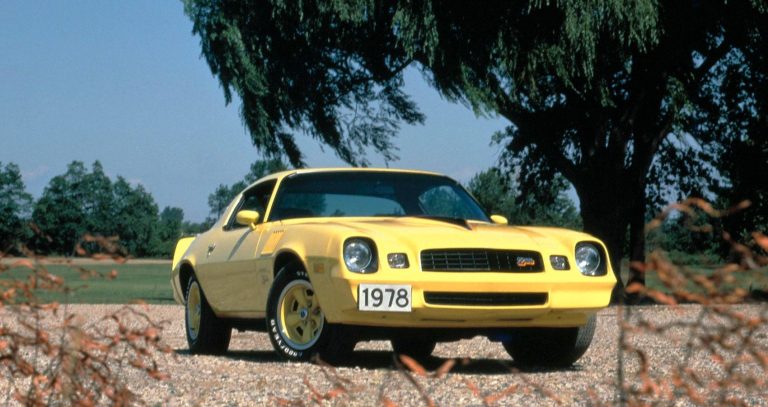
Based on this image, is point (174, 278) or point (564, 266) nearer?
point (564, 266)

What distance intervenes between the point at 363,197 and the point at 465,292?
65.0 inches

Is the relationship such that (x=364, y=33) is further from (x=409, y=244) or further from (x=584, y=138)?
(x=409, y=244)

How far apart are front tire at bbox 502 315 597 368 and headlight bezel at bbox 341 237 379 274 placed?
1.17 meters

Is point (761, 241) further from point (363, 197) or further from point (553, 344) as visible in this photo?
point (363, 197)

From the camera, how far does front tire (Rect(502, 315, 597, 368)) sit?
8414mm

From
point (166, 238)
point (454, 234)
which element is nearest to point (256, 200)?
point (454, 234)

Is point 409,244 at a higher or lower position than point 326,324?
higher

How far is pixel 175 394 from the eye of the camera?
249 inches

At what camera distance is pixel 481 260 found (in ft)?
25.3

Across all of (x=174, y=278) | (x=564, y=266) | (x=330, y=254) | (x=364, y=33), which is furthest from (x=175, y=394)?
(x=364, y=33)

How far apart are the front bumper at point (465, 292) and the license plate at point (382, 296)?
26 millimetres

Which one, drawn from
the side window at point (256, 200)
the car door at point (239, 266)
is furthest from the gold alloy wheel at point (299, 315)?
the side window at point (256, 200)

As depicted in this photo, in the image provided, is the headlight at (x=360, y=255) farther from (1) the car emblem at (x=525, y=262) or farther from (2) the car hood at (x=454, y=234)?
(1) the car emblem at (x=525, y=262)

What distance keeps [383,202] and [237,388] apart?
2.85 metres
